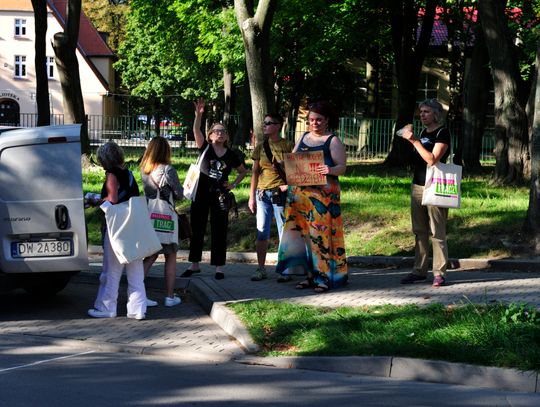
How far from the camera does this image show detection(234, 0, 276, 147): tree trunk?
16.0 meters

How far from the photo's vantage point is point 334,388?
7043 millimetres

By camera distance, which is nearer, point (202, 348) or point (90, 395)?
point (90, 395)

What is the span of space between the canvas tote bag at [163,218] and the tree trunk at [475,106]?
52.8 feet

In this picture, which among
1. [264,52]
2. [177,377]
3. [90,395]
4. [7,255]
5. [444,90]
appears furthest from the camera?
[444,90]

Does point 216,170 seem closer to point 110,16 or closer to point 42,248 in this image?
point 42,248

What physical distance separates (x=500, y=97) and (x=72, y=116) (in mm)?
9915

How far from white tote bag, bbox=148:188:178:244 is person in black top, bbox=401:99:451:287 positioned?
8.46 ft

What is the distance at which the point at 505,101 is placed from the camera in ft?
61.7

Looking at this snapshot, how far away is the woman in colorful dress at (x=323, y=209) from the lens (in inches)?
420

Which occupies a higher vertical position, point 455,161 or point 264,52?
point 264,52

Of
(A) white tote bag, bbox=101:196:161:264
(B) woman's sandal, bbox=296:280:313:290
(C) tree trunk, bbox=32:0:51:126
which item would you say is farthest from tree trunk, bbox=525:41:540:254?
(C) tree trunk, bbox=32:0:51:126

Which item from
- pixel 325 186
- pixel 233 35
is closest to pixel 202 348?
pixel 325 186

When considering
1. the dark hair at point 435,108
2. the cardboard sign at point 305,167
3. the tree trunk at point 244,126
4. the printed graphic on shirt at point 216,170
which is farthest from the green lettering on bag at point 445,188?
the tree trunk at point 244,126

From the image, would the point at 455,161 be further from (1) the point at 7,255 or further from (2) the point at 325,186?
(1) the point at 7,255
